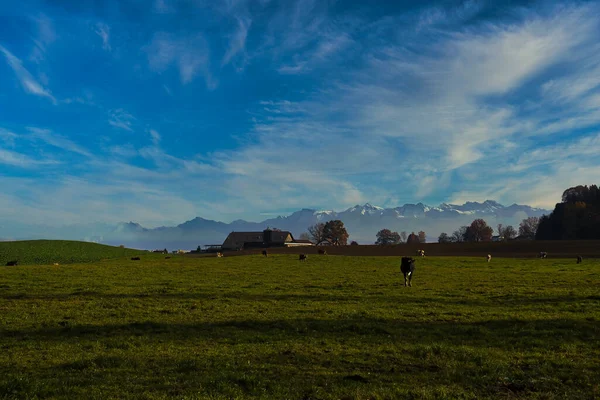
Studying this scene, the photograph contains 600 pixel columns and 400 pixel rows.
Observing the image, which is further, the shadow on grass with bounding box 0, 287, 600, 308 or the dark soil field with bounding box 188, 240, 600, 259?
the dark soil field with bounding box 188, 240, 600, 259

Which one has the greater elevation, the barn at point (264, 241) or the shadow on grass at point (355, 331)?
the barn at point (264, 241)

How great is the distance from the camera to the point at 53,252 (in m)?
74.4

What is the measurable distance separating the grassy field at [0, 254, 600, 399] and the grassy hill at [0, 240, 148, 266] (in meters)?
46.5

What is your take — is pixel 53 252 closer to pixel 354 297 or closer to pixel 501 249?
pixel 354 297

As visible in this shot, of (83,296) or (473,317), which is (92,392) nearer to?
(473,317)

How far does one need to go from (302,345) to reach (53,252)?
248 ft

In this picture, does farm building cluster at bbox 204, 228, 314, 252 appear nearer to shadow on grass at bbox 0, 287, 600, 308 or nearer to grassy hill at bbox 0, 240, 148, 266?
grassy hill at bbox 0, 240, 148, 266

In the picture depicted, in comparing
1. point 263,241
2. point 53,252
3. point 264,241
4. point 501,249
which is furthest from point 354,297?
point 263,241

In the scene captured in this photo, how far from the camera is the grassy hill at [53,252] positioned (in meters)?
67.5

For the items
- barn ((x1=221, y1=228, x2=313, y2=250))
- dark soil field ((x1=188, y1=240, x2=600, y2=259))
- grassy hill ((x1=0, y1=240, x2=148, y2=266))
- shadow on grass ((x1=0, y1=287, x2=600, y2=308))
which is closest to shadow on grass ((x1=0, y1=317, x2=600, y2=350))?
shadow on grass ((x1=0, y1=287, x2=600, y2=308))

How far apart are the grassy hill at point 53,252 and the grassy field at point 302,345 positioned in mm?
46492

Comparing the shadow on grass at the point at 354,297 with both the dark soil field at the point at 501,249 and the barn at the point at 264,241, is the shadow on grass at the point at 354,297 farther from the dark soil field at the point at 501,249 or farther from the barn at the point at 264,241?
the barn at the point at 264,241

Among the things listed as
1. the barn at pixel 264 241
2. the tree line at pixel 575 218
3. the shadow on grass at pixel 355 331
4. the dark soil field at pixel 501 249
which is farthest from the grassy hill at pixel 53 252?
the tree line at pixel 575 218

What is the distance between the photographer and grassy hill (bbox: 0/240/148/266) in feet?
221
